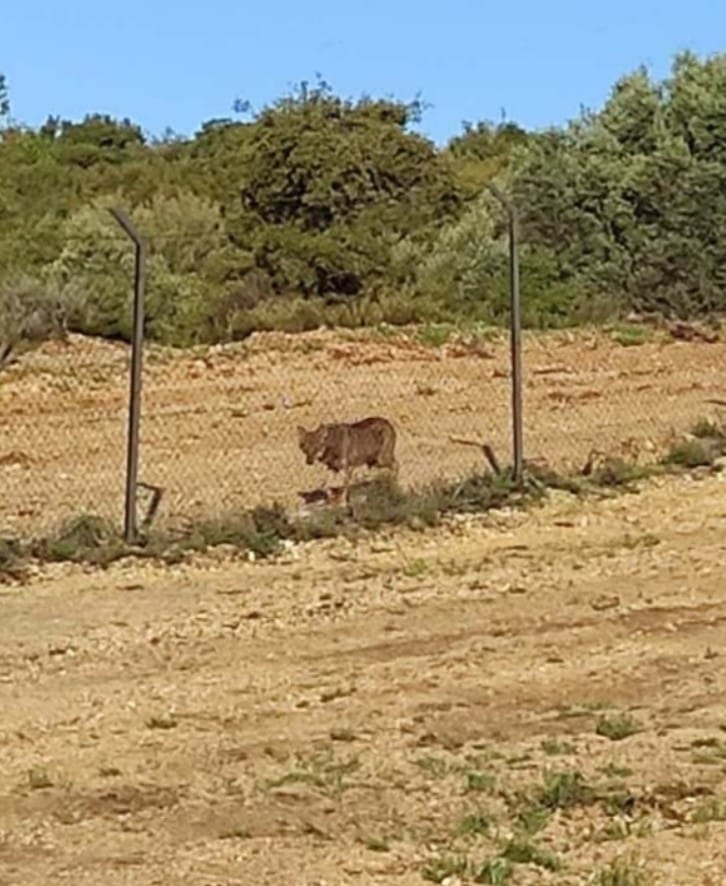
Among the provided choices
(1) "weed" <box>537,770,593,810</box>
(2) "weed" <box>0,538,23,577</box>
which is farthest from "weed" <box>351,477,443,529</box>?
(1) "weed" <box>537,770,593,810</box>

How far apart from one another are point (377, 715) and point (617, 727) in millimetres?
948

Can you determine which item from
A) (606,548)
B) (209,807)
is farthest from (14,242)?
(209,807)

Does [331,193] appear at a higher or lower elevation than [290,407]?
higher

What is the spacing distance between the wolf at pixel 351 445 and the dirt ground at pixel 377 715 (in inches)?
50.1

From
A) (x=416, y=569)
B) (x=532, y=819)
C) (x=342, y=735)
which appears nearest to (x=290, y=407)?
(x=416, y=569)

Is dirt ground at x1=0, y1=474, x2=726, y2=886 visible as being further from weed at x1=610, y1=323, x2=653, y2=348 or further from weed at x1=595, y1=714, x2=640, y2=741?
weed at x1=610, y1=323, x2=653, y2=348

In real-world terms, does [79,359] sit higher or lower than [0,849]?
higher

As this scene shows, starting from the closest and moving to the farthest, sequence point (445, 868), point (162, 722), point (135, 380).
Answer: point (445, 868)
point (162, 722)
point (135, 380)

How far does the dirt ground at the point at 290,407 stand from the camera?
46.3 ft

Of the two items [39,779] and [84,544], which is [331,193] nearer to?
[84,544]

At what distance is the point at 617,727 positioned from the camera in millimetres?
7676

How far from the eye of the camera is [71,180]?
151 ft

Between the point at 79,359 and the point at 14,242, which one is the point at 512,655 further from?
the point at 14,242

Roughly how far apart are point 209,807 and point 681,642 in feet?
10.8
